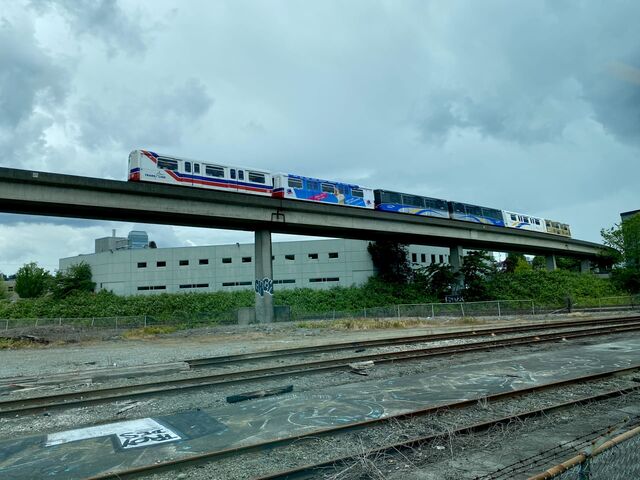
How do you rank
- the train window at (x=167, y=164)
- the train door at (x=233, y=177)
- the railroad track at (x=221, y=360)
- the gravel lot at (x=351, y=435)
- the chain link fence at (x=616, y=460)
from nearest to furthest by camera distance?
the chain link fence at (x=616, y=460) < the gravel lot at (x=351, y=435) < the railroad track at (x=221, y=360) < the train window at (x=167, y=164) < the train door at (x=233, y=177)

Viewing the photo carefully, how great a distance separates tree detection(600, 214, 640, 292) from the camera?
189 ft

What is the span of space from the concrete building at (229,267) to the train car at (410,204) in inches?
475

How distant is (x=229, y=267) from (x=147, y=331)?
25.5 m

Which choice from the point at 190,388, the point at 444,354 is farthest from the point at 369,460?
the point at 444,354

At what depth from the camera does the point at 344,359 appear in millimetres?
14359

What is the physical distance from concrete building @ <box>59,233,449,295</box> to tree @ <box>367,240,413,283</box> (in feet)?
3.18

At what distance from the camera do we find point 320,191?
1558 inches

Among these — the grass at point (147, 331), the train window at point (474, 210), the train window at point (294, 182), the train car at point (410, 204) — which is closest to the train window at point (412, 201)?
the train car at point (410, 204)

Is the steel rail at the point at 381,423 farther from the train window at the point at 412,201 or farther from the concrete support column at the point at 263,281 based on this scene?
the train window at the point at 412,201

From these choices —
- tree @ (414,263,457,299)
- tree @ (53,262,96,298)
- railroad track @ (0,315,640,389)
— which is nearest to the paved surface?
railroad track @ (0,315,640,389)

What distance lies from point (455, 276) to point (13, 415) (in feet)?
166

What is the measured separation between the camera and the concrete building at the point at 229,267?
56781 millimetres

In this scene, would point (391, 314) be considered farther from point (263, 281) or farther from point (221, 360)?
point (221, 360)

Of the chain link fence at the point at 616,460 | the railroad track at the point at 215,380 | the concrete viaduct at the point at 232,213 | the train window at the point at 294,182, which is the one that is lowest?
the railroad track at the point at 215,380
